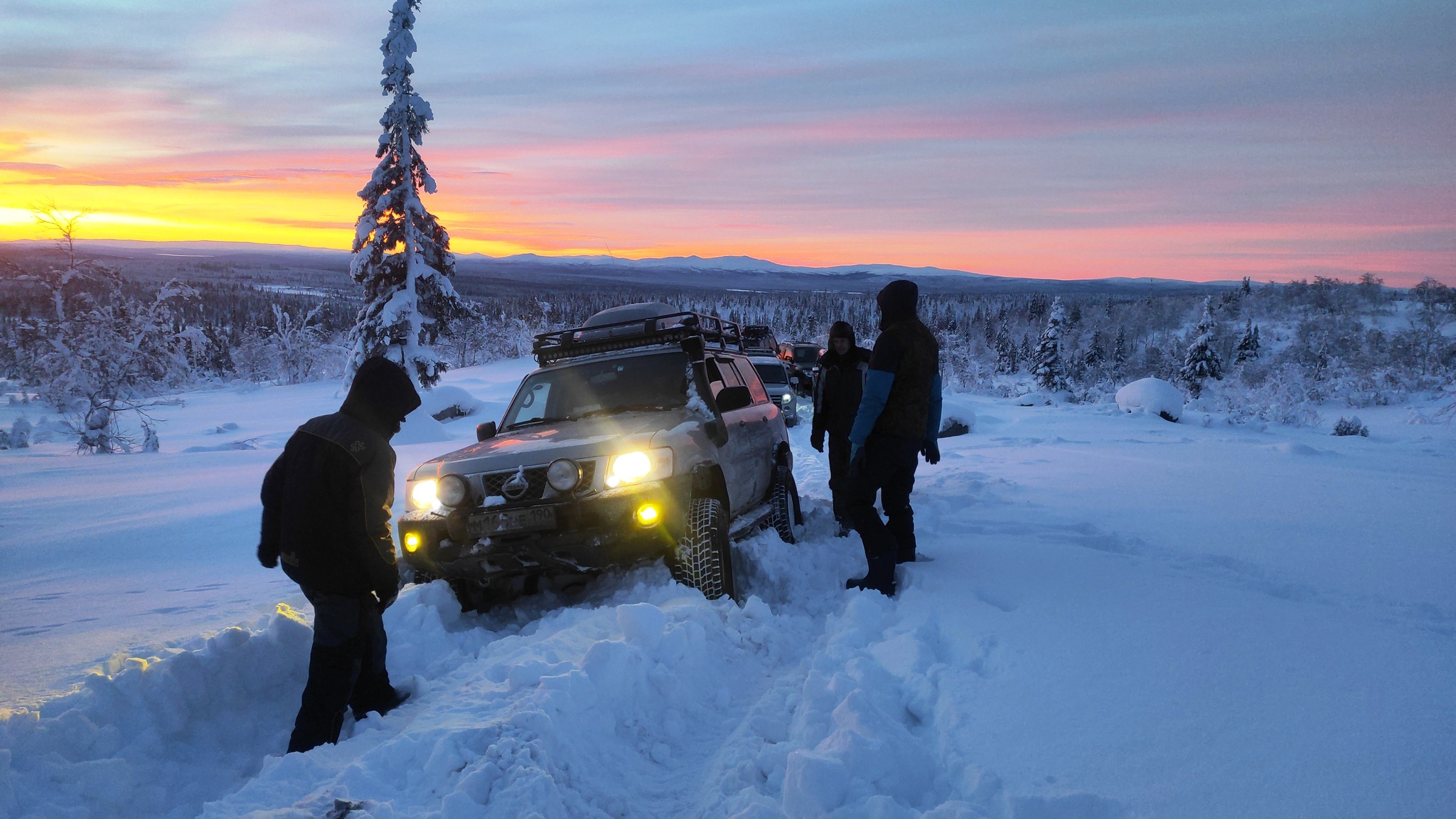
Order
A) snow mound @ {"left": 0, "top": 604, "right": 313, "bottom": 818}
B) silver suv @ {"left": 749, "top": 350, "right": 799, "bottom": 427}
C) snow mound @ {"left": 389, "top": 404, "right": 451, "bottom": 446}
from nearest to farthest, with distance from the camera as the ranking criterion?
snow mound @ {"left": 0, "top": 604, "right": 313, "bottom": 818}
silver suv @ {"left": 749, "top": 350, "right": 799, "bottom": 427}
snow mound @ {"left": 389, "top": 404, "right": 451, "bottom": 446}

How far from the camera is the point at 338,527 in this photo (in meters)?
3.58

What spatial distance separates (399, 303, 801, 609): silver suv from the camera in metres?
4.64

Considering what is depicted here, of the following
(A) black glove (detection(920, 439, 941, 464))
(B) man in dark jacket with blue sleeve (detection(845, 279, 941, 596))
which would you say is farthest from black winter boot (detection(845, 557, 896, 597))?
(A) black glove (detection(920, 439, 941, 464))

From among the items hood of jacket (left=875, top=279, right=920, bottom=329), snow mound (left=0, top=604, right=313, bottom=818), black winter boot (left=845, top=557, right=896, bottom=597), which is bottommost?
snow mound (left=0, top=604, right=313, bottom=818)

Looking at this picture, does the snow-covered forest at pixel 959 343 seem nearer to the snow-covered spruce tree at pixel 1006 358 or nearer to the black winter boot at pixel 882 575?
the snow-covered spruce tree at pixel 1006 358

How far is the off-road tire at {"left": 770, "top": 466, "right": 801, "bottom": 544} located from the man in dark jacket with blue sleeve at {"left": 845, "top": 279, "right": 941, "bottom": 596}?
4.65 feet

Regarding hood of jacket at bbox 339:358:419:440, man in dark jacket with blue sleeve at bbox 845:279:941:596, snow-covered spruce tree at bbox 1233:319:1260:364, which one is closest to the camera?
hood of jacket at bbox 339:358:419:440

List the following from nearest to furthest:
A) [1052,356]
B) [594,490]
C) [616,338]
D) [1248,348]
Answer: [594,490], [616,338], [1052,356], [1248,348]

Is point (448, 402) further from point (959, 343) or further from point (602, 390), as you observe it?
point (959, 343)

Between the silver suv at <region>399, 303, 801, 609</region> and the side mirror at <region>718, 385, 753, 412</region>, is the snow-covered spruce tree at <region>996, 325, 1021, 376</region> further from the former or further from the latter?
the silver suv at <region>399, 303, 801, 609</region>

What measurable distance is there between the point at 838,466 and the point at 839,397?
75 cm

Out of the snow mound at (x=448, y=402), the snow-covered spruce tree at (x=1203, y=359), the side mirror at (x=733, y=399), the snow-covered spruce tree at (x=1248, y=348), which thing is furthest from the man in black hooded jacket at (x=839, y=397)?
the snow-covered spruce tree at (x=1248, y=348)

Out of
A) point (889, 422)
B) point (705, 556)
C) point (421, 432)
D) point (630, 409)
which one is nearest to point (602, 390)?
point (630, 409)

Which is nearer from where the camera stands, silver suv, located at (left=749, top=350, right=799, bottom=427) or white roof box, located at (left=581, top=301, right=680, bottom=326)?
white roof box, located at (left=581, top=301, right=680, bottom=326)
